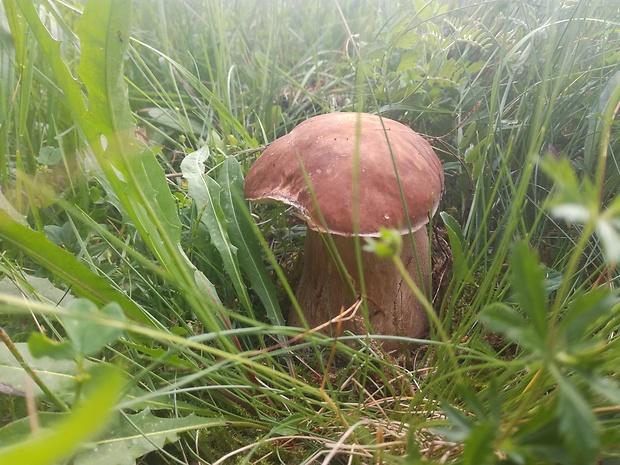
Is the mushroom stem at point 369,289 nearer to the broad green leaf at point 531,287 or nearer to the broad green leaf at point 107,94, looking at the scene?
the broad green leaf at point 107,94

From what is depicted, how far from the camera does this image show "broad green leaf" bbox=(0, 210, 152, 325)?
25.0 inches

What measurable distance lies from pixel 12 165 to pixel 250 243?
2.14 ft

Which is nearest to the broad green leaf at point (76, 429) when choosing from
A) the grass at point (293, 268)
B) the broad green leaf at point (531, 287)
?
the grass at point (293, 268)

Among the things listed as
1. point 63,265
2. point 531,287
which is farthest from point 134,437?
point 531,287

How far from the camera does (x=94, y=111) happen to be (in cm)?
69

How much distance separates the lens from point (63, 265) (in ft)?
2.20

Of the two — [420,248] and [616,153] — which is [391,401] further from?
[616,153]

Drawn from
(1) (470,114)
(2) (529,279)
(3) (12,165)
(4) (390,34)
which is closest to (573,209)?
(2) (529,279)

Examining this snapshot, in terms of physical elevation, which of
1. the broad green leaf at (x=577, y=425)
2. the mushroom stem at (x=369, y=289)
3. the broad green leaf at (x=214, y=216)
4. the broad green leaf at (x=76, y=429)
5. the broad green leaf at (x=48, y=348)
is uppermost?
the broad green leaf at (x=76, y=429)

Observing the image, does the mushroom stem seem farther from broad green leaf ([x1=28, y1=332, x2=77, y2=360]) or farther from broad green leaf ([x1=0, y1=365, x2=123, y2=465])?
broad green leaf ([x1=0, y1=365, x2=123, y2=465])

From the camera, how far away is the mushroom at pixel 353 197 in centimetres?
76

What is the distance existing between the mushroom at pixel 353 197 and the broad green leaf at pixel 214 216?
0.24 ft

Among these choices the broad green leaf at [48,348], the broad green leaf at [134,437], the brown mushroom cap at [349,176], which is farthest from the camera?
the brown mushroom cap at [349,176]

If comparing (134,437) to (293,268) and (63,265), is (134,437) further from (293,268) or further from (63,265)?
(293,268)
